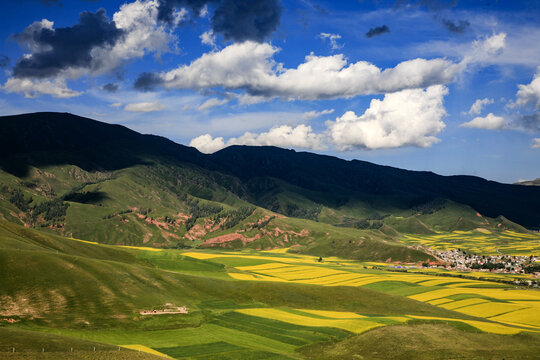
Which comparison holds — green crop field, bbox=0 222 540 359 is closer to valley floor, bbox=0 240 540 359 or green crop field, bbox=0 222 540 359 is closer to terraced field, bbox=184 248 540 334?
valley floor, bbox=0 240 540 359

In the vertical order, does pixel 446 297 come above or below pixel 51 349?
below

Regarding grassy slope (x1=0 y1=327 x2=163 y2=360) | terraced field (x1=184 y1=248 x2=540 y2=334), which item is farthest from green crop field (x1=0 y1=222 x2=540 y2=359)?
terraced field (x1=184 y1=248 x2=540 y2=334)

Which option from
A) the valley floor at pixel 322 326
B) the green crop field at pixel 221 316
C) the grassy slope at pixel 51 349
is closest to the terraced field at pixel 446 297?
the valley floor at pixel 322 326

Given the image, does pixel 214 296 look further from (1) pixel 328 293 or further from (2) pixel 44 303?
(2) pixel 44 303

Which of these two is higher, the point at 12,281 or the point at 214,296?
the point at 12,281

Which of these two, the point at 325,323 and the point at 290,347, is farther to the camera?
the point at 325,323

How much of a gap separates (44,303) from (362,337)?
66.9 m

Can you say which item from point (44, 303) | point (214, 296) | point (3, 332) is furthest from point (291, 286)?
point (3, 332)

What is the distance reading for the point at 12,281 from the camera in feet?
308

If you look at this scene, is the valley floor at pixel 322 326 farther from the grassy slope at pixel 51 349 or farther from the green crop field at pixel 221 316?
the grassy slope at pixel 51 349

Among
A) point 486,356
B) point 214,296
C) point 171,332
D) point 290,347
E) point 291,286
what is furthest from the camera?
point 291,286

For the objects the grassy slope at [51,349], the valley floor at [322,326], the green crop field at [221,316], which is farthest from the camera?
the valley floor at [322,326]

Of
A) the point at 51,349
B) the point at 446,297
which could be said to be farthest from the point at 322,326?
the point at 446,297

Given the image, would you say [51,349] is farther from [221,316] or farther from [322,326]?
[322,326]
